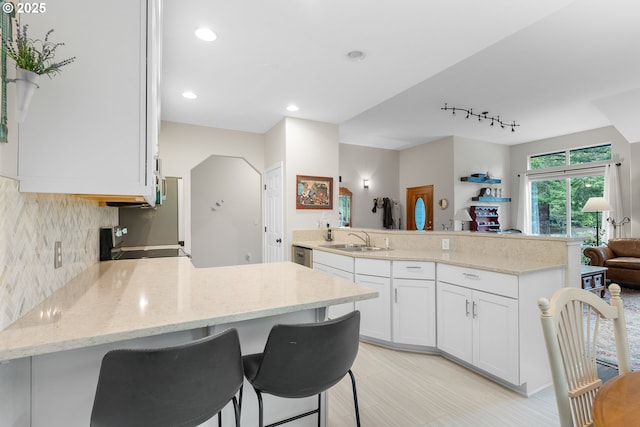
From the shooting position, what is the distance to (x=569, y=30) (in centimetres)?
279

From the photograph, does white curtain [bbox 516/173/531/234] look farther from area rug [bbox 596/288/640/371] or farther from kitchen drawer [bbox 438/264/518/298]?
kitchen drawer [bbox 438/264/518/298]

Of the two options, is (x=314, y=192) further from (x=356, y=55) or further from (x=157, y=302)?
(x=157, y=302)

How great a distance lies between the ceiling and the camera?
2.15 meters

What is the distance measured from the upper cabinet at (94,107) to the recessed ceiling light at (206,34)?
1.26 meters

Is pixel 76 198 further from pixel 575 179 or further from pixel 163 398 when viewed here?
pixel 575 179

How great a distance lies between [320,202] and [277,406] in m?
3.28

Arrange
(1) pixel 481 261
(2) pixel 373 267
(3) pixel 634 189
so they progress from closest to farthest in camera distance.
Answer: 1. (1) pixel 481 261
2. (2) pixel 373 267
3. (3) pixel 634 189

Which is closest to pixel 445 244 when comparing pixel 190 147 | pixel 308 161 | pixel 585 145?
pixel 308 161

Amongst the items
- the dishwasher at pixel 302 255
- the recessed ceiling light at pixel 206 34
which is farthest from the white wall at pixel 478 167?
the recessed ceiling light at pixel 206 34

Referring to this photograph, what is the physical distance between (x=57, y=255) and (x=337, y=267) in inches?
94.9

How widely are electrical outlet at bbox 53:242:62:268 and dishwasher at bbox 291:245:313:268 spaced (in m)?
2.74

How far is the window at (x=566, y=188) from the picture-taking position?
6250mm

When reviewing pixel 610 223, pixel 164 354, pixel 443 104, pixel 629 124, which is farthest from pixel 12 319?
pixel 610 223

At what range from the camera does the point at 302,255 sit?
4133 mm
